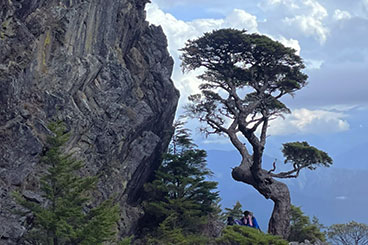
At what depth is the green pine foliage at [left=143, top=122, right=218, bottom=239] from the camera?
27359 mm

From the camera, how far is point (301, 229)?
92.7ft

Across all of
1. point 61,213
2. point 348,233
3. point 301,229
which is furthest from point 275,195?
point 348,233

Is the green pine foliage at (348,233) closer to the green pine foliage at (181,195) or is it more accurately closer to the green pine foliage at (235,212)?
the green pine foliage at (235,212)

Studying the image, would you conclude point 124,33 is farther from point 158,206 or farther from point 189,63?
point 158,206

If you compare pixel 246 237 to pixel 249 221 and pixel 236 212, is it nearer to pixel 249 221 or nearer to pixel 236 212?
pixel 249 221

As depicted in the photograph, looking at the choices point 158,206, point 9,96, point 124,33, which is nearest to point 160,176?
point 158,206

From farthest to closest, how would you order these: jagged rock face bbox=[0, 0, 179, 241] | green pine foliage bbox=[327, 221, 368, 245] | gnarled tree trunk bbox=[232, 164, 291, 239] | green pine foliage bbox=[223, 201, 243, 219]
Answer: green pine foliage bbox=[327, 221, 368, 245] → green pine foliage bbox=[223, 201, 243, 219] → gnarled tree trunk bbox=[232, 164, 291, 239] → jagged rock face bbox=[0, 0, 179, 241]

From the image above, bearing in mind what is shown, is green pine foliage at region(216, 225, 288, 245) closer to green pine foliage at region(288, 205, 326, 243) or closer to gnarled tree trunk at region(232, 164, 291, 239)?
gnarled tree trunk at region(232, 164, 291, 239)

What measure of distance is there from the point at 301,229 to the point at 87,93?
16.9 meters

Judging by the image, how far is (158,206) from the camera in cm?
2723

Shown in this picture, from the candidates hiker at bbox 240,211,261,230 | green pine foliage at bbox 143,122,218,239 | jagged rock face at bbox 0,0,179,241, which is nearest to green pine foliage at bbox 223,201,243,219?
green pine foliage at bbox 143,122,218,239

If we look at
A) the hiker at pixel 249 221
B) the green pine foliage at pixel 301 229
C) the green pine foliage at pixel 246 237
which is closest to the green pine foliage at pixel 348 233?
the green pine foliage at pixel 301 229

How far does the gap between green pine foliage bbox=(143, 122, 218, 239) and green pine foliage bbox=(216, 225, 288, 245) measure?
15.2ft

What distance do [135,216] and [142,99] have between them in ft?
27.0
